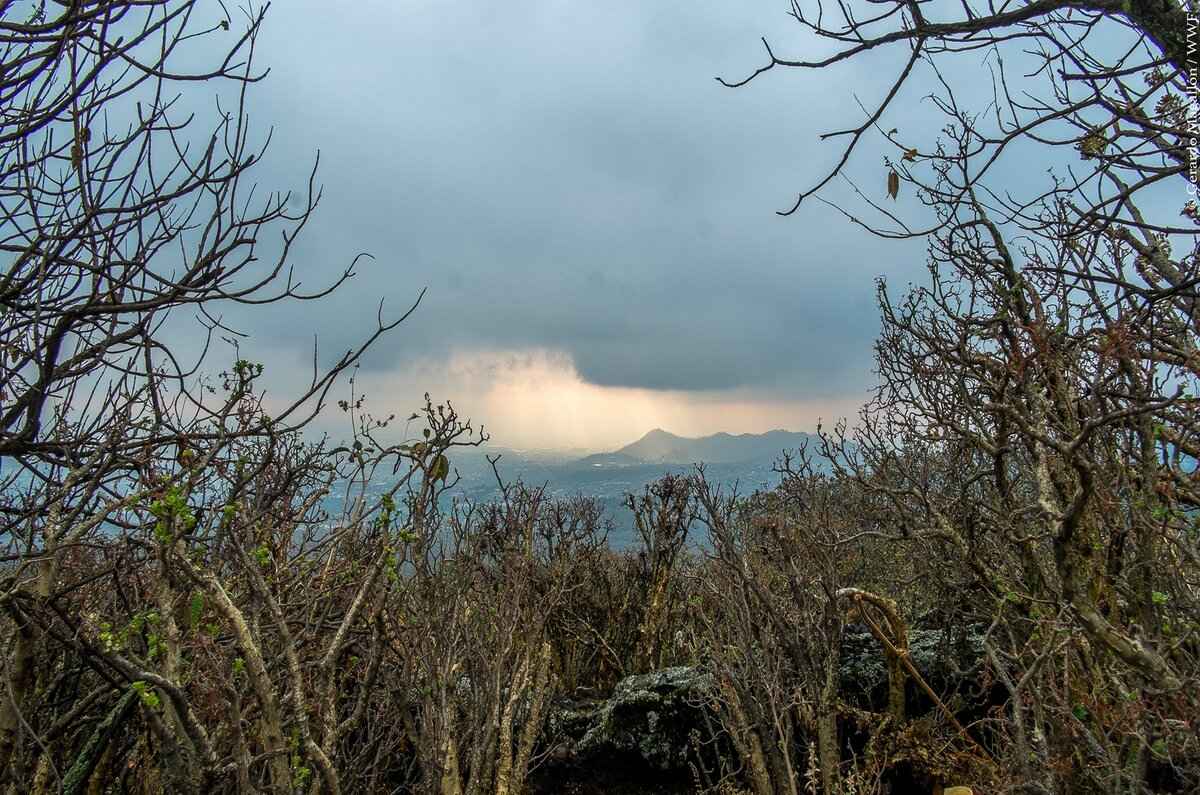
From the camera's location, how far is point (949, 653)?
23.5 feet

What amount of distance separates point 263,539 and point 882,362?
7.71 metres

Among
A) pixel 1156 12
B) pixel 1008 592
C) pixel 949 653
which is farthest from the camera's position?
pixel 949 653

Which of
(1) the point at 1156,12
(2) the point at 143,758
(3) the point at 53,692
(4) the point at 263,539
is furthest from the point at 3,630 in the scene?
(1) the point at 1156,12

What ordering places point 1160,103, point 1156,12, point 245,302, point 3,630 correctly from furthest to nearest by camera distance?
point 3,630
point 1160,103
point 245,302
point 1156,12

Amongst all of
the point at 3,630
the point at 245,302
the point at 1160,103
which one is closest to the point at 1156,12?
the point at 1160,103

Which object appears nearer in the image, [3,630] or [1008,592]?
[3,630]

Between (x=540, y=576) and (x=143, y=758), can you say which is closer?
(x=143, y=758)

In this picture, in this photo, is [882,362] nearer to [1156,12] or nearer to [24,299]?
[1156,12]

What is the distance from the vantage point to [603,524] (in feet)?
53.2

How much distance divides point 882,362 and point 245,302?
26.8 feet

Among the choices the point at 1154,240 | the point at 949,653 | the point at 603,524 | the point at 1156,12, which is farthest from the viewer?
the point at 603,524

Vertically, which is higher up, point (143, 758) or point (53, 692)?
point (53, 692)

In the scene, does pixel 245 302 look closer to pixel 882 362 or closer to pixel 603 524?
pixel 882 362

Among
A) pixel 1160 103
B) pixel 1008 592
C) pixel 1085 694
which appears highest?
pixel 1160 103
